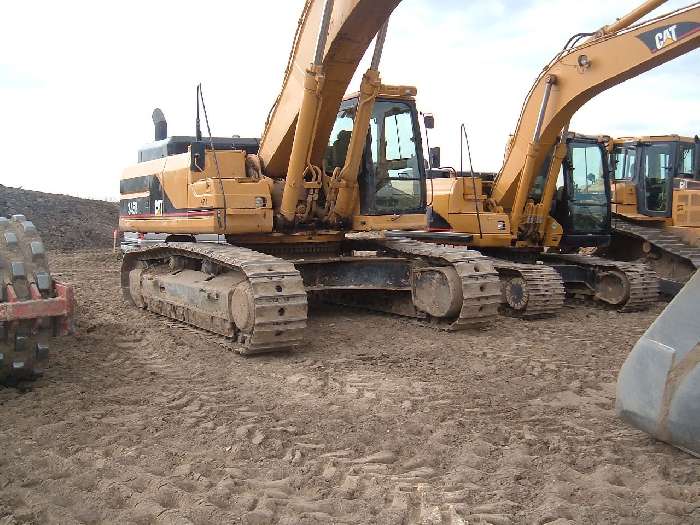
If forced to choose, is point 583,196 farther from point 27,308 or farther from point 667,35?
point 27,308

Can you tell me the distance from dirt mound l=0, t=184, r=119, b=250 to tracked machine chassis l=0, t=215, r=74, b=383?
17113mm

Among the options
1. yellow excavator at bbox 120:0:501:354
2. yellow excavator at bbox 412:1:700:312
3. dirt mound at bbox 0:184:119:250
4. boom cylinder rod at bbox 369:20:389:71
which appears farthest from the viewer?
dirt mound at bbox 0:184:119:250

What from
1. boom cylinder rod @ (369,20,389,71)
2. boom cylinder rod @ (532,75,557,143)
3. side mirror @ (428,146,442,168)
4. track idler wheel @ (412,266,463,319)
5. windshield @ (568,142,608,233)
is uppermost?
boom cylinder rod @ (369,20,389,71)

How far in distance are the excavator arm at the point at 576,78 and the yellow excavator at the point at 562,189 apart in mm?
12

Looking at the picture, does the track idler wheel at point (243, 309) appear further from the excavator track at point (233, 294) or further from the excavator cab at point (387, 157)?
the excavator cab at point (387, 157)

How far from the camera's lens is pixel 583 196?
398 inches

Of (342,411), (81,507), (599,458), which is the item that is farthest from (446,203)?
(81,507)

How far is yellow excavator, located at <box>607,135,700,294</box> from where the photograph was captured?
10633 mm

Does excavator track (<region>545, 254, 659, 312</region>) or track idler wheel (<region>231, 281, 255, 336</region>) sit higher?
track idler wheel (<region>231, 281, 255, 336</region>)

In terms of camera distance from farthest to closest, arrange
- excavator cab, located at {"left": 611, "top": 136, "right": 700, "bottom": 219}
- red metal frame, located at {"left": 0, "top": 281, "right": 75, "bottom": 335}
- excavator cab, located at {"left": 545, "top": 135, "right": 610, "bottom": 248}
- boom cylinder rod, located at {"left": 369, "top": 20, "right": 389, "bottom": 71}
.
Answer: excavator cab, located at {"left": 611, "top": 136, "right": 700, "bottom": 219}
excavator cab, located at {"left": 545, "top": 135, "right": 610, "bottom": 248}
boom cylinder rod, located at {"left": 369, "top": 20, "right": 389, "bottom": 71}
red metal frame, located at {"left": 0, "top": 281, "right": 75, "bottom": 335}

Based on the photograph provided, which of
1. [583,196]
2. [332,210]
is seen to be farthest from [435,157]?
[332,210]

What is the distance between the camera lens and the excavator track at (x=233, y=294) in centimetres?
582

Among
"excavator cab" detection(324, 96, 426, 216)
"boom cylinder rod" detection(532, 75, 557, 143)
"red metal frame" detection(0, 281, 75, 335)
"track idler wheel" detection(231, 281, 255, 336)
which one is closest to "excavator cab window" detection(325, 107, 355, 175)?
"excavator cab" detection(324, 96, 426, 216)

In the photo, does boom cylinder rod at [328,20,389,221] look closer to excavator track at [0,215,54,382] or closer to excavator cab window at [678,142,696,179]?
excavator track at [0,215,54,382]
